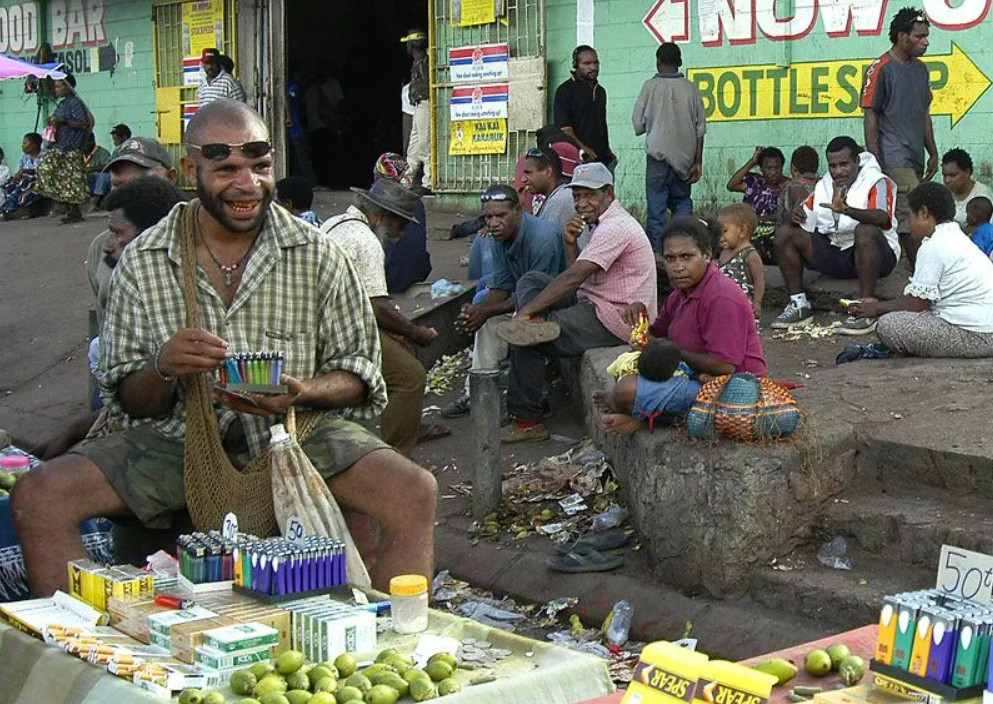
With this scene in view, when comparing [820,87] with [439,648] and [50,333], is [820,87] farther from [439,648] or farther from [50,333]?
[439,648]

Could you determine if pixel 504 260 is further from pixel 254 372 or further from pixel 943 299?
pixel 254 372

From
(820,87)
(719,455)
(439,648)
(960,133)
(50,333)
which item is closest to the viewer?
(439,648)

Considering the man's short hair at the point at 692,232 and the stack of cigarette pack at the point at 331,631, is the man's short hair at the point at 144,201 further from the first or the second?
the stack of cigarette pack at the point at 331,631

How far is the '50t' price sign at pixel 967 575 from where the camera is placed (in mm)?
3244

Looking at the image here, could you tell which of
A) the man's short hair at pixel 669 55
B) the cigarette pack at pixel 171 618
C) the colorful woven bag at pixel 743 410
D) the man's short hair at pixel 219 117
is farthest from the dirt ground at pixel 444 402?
the man's short hair at pixel 219 117

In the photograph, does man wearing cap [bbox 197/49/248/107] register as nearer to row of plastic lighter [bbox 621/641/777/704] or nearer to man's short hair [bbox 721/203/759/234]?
man's short hair [bbox 721/203/759/234]

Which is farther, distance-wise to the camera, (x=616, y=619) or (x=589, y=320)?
(x=589, y=320)

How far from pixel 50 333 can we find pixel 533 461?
6.26 metres

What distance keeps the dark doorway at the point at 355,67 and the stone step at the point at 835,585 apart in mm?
13882

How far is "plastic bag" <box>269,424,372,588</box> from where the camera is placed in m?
4.26

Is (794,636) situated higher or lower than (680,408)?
lower

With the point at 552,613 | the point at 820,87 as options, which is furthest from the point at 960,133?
the point at 552,613

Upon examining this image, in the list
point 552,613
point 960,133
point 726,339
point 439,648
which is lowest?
point 552,613

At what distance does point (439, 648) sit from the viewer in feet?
11.9
